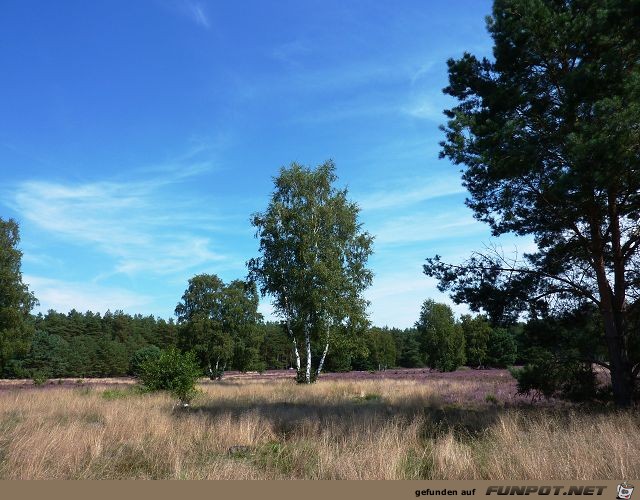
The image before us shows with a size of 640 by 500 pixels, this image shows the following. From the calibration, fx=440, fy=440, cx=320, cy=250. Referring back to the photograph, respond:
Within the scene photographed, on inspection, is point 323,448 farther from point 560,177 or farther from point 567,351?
point 567,351

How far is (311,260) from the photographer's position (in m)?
25.3

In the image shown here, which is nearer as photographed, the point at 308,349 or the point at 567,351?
the point at 567,351

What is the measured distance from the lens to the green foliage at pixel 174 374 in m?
16.7

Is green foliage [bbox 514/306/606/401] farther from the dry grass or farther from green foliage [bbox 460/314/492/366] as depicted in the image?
green foliage [bbox 460/314/492/366]

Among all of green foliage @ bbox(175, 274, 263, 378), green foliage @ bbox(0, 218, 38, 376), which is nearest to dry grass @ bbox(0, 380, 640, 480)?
green foliage @ bbox(0, 218, 38, 376)

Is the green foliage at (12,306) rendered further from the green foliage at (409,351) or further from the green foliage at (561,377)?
the green foliage at (409,351)

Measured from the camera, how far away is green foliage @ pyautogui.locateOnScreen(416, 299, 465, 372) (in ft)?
169

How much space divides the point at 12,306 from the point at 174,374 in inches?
776

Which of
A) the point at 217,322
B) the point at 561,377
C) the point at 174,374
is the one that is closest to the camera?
the point at 561,377

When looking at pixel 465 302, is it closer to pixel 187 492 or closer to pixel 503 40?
pixel 503 40

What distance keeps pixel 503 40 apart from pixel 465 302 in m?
5.96

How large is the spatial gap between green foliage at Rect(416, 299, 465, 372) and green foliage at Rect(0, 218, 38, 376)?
40.9 metres

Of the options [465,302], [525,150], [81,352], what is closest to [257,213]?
[465,302]

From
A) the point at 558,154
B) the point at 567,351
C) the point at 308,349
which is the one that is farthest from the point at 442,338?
the point at 558,154
